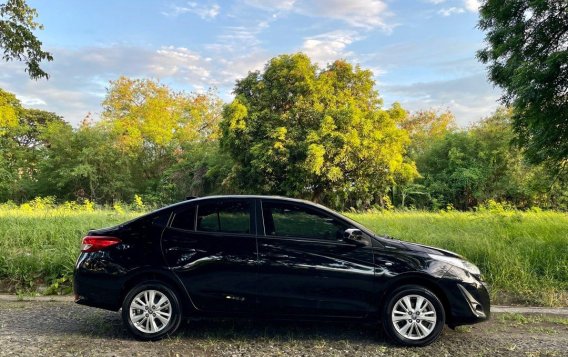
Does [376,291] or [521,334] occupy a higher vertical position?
[376,291]

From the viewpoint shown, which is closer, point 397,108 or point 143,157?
point 397,108

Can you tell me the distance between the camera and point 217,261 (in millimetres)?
5000

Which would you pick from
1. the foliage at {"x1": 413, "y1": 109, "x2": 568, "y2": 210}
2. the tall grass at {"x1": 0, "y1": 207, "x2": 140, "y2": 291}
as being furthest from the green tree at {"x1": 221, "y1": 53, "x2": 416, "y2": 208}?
the tall grass at {"x1": 0, "y1": 207, "x2": 140, "y2": 291}

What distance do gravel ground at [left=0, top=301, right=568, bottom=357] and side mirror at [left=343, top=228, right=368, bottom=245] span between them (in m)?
0.91

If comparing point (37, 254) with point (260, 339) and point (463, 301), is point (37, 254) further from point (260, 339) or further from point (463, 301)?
point (463, 301)

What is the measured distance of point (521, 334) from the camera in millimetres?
5383

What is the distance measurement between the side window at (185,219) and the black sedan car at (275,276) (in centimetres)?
2

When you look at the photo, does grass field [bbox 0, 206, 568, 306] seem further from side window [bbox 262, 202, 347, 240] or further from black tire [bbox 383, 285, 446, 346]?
side window [bbox 262, 202, 347, 240]

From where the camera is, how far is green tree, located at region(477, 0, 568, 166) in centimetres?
841

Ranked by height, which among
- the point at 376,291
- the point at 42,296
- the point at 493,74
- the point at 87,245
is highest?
the point at 493,74

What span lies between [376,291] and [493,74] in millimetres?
8835

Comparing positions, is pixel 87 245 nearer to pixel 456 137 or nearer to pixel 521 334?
pixel 521 334

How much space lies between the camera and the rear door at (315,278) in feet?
16.1

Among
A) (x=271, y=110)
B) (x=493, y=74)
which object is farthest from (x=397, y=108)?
(x=493, y=74)
